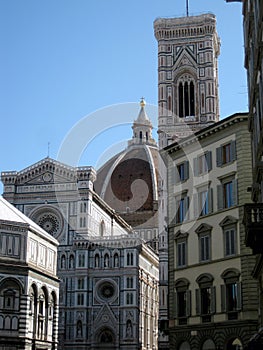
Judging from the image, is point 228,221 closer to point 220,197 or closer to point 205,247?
point 220,197

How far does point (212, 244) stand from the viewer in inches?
1129

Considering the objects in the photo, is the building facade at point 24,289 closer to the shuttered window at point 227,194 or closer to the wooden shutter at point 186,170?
the wooden shutter at point 186,170

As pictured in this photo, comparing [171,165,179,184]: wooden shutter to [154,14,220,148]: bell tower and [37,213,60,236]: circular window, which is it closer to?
[37,213,60,236]: circular window

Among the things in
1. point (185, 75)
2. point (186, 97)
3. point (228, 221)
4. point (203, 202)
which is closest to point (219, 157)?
point (203, 202)

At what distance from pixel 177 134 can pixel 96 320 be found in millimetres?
22390

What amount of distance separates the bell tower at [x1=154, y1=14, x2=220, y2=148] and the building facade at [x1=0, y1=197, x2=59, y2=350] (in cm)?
3528

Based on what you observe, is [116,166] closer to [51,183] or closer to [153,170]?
[153,170]

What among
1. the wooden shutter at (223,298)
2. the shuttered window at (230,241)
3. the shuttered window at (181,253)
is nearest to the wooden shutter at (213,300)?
the wooden shutter at (223,298)

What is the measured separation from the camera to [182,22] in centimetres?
7531

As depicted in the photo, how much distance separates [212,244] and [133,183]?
65.8m

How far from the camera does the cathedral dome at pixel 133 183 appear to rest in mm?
88375

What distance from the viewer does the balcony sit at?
16.6m

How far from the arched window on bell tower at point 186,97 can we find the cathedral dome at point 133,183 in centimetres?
1869

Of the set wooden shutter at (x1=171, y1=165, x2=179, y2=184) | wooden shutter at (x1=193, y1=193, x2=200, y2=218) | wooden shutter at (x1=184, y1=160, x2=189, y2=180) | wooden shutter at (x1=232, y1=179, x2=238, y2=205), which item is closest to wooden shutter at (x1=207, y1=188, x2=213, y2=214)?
wooden shutter at (x1=193, y1=193, x2=200, y2=218)
